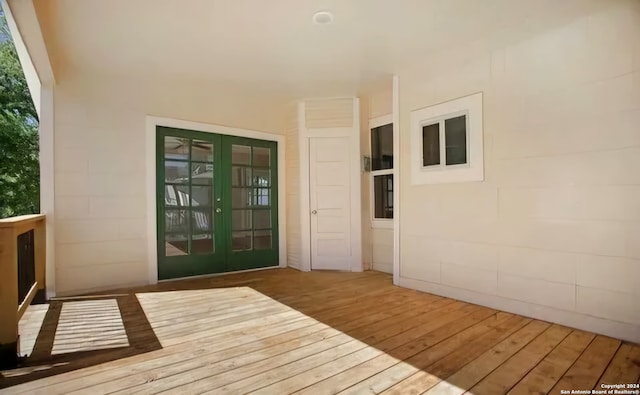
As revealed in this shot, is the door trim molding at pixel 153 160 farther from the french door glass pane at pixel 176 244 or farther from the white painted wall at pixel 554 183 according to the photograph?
the white painted wall at pixel 554 183

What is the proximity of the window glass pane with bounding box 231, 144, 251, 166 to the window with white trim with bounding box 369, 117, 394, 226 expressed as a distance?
6.24ft

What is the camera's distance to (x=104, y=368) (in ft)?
6.36

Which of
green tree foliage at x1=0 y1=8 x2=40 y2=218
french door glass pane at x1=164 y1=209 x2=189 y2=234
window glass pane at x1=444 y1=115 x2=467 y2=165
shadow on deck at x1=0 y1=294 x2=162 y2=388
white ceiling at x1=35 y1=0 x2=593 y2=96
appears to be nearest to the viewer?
shadow on deck at x1=0 y1=294 x2=162 y2=388

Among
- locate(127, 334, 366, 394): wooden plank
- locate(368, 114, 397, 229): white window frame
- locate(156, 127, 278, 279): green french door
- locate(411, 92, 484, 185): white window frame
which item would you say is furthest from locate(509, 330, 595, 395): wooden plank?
locate(156, 127, 278, 279): green french door

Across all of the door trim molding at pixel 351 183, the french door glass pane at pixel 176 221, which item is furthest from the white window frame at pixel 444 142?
the french door glass pane at pixel 176 221

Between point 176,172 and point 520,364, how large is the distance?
13.6 ft

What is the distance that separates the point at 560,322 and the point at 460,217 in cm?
120

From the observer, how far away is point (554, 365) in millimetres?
1967

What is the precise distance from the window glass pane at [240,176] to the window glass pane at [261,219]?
1.55ft

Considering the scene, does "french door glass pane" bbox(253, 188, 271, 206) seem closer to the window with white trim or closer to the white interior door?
the white interior door

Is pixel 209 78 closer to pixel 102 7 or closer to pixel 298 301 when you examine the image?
pixel 102 7

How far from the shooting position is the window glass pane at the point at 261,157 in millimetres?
4934

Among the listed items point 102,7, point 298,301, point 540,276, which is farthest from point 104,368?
point 540,276

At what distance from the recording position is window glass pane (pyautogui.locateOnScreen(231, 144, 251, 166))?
4.71 meters
